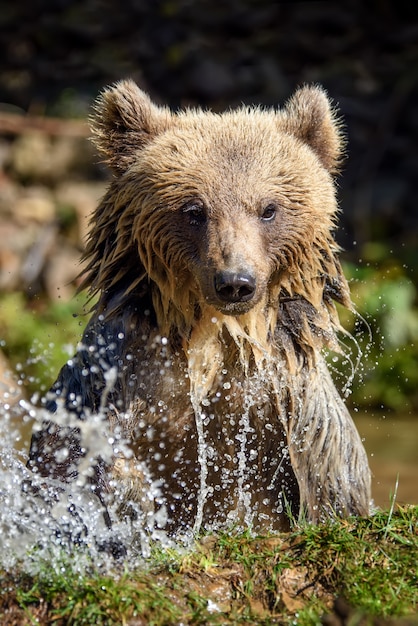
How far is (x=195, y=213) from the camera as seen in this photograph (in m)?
4.54

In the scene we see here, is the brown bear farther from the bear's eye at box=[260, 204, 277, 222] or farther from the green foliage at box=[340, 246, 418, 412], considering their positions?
the green foliage at box=[340, 246, 418, 412]

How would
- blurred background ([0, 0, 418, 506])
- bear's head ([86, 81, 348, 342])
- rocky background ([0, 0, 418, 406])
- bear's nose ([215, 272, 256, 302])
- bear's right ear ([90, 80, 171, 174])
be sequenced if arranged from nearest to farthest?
bear's nose ([215, 272, 256, 302]), bear's head ([86, 81, 348, 342]), bear's right ear ([90, 80, 171, 174]), blurred background ([0, 0, 418, 506]), rocky background ([0, 0, 418, 406])

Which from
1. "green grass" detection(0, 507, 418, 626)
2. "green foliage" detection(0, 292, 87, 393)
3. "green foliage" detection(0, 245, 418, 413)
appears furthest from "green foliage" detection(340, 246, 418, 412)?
"green grass" detection(0, 507, 418, 626)

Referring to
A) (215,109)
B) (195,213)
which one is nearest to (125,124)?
(195,213)

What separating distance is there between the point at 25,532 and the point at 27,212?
29.6 ft

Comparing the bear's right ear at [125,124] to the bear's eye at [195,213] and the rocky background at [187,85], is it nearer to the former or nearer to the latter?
the bear's eye at [195,213]

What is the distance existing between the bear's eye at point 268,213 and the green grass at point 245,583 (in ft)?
4.47

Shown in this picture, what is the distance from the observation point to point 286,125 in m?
4.91

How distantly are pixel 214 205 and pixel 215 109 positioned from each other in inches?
387

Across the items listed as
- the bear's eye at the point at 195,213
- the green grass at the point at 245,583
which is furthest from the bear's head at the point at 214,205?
the green grass at the point at 245,583

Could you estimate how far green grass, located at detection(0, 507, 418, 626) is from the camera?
3492 mm

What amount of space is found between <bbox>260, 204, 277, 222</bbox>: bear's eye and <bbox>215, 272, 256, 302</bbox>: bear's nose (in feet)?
1.40

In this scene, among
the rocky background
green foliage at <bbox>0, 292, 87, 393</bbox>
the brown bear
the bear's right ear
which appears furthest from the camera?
the rocky background

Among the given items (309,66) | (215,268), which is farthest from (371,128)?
(215,268)
